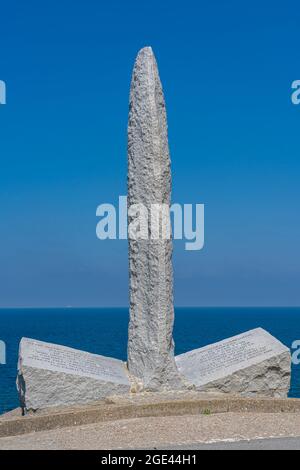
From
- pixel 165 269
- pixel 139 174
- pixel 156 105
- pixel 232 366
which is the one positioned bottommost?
pixel 232 366

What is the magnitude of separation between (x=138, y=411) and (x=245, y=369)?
2.47m

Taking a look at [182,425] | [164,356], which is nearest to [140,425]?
[182,425]

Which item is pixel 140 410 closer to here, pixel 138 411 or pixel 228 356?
pixel 138 411

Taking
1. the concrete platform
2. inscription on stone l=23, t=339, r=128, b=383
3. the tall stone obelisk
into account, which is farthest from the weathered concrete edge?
the tall stone obelisk

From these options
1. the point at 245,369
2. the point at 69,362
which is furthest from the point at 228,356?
the point at 69,362

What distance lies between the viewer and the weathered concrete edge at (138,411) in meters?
9.56

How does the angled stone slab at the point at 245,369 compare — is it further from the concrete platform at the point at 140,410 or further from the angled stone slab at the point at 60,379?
the angled stone slab at the point at 60,379

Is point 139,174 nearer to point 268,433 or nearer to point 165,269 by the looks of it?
point 165,269

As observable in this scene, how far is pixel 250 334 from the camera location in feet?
42.2

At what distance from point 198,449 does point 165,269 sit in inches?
175

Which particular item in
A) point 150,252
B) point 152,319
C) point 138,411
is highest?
point 150,252

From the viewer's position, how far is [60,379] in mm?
10609

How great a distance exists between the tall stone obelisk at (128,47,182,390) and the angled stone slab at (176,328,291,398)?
546 mm

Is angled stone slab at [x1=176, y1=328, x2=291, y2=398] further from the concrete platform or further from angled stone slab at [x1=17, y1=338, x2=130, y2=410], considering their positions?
angled stone slab at [x1=17, y1=338, x2=130, y2=410]
